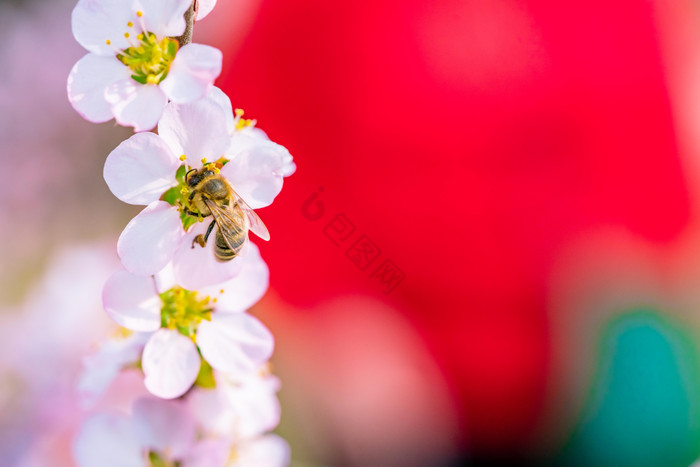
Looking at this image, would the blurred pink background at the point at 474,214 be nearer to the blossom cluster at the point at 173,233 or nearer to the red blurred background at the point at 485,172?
the red blurred background at the point at 485,172

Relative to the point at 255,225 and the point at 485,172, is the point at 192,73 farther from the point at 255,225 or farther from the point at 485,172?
the point at 485,172

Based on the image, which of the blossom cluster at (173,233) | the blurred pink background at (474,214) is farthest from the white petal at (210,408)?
the blurred pink background at (474,214)

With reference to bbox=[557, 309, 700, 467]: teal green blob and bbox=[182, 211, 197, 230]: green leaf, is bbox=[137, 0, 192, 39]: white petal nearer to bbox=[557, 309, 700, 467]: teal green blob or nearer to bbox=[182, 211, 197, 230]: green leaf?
bbox=[182, 211, 197, 230]: green leaf

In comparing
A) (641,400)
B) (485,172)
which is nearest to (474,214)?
(485,172)

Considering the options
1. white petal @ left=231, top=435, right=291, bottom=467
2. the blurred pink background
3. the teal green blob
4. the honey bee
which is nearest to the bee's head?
the honey bee

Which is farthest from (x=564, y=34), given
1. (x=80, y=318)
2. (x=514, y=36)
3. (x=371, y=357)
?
(x=80, y=318)

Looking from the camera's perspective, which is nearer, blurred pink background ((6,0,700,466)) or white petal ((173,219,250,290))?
white petal ((173,219,250,290))
